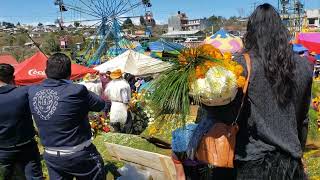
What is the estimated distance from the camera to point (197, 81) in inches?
84.9

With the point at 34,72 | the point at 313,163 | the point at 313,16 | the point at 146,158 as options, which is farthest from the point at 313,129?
the point at 313,16

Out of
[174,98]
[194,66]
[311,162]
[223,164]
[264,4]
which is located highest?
[264,4]

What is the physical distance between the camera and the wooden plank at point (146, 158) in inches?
155

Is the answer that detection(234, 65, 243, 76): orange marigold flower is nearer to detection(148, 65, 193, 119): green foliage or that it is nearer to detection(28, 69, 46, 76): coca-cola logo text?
detection(148, 65, 193, 119): green foliage

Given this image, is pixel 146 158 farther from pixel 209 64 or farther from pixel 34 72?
pixel 34 72

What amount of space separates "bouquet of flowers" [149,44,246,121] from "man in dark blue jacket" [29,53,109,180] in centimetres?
98

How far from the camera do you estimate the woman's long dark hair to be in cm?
210

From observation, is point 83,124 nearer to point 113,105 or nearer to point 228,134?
point 228,134

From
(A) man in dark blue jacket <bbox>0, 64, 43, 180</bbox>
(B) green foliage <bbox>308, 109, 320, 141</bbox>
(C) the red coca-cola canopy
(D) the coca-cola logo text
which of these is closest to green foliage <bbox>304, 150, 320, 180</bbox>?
(B) green foliage <bbox>308, 109, 320, 141</bbox>

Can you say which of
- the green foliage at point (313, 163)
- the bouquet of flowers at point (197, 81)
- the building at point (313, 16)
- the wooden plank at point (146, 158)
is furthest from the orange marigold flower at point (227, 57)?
the building at point (313, 16)

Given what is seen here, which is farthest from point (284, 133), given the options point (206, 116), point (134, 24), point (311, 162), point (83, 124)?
point (134, 24)

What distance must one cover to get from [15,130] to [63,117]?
746 mm

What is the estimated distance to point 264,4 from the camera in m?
2.19

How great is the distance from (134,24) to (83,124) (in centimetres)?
1953
